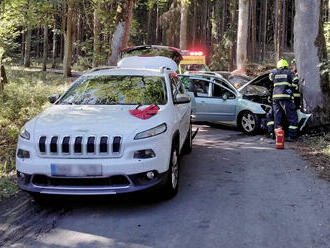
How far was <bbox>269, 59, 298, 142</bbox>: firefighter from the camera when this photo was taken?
9.69 m

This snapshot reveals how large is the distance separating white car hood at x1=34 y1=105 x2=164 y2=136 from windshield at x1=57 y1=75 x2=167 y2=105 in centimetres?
33

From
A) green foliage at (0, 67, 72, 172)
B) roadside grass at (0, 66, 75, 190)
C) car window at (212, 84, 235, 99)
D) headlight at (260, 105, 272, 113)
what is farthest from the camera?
car window at (212, 84, 235, 99)

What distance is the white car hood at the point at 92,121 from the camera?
5047 millimetres

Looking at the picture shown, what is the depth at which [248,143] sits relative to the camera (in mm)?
9836

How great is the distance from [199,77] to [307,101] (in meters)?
3.18

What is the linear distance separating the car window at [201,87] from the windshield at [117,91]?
538 centimetres

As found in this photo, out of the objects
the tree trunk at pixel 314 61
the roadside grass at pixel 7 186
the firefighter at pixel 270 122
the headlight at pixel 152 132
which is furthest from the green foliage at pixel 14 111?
the tree trunk at pixel 314 61

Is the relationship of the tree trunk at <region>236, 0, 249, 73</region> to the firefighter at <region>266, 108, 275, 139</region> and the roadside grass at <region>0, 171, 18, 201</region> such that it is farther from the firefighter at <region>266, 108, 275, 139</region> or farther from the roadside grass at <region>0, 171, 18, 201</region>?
the roadside grass at <region>0, 171, 18, 201</region>

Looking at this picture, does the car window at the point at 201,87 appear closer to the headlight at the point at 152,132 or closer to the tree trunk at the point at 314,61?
the tree trunk at the point at 314,61

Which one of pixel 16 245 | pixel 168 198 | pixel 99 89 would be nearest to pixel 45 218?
pixel 16 245


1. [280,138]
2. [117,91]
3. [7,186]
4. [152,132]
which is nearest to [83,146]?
[152,132]

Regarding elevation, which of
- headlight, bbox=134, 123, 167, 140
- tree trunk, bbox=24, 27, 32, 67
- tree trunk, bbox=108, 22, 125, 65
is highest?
tree trunk, bbox=24, 27, 32, 67

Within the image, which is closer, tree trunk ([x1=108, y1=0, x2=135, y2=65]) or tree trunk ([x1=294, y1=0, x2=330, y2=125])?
tree trunk ([x1=294, y1=0, x2=330, y2=125])

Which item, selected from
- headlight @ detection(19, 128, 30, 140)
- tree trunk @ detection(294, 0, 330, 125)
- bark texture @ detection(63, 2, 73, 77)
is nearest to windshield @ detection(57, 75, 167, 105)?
headlight @ detection(19, 128, 30, 140)
